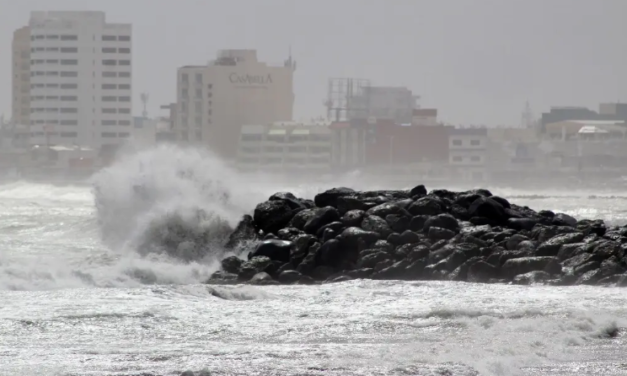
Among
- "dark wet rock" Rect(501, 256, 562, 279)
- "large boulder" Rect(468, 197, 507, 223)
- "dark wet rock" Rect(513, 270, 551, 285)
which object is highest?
"large boulder" Rect(468, 197, 507, 223)

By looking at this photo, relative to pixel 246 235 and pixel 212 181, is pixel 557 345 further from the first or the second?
pixel 212 181

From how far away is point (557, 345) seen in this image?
885 cm

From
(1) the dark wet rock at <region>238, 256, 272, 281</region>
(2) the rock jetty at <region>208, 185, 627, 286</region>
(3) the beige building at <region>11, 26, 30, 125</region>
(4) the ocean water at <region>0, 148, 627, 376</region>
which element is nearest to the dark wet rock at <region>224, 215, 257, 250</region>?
(2) the rock jetty at <region>208, 185, 627, 286</region>

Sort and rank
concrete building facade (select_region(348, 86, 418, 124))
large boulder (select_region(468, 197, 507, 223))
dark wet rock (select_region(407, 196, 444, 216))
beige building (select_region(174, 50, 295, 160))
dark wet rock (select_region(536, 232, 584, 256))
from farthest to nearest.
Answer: concrete building facade (select_region(348, 86, 418, 124)) < beige building (select_region(174, 50, 295, 160)) < large boulder (select_region(468, 197, 507, 223)) < dark wet rock (select_region(407, 196, 444, 216)) < dark wet rock (select_region(536, 232, 584, 256))

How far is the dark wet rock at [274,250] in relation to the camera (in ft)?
49.1

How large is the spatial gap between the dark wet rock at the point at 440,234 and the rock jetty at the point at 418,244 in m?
0.01

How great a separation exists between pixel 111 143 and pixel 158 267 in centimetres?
12298

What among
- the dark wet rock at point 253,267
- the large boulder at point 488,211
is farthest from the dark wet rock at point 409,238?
the large boulder at point 488,211

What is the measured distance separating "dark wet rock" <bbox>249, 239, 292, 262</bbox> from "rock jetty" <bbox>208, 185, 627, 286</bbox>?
0.01m

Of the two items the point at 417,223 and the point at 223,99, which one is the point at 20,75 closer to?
the point at 223,99

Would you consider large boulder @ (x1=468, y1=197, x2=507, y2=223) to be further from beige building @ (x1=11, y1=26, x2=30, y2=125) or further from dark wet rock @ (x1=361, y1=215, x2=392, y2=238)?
beige building @ (x1=11, y1=26, x2=30, y2=125)

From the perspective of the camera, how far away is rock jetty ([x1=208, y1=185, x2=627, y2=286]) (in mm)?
13688

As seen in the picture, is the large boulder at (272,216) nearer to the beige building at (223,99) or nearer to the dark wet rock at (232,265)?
the dark wet rock at (232,265)

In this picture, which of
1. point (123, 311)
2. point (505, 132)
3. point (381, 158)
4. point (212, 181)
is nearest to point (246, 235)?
point (212, 181)
